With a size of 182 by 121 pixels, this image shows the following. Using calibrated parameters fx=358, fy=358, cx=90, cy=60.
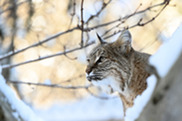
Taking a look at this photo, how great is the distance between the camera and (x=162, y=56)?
1113 millimetres

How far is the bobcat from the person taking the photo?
2762 millimetres

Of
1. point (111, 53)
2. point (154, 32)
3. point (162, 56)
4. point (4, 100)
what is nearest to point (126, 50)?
point (111, 53)

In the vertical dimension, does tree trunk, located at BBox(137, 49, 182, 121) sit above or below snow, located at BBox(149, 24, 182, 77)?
below

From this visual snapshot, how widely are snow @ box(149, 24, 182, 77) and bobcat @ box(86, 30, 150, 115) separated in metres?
1.61

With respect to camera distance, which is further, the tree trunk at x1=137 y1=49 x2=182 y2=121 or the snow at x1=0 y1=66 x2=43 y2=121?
the snow at x1=0 y1=66 x2=43 y2=121

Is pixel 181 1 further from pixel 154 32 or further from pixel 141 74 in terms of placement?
pixel 141 74

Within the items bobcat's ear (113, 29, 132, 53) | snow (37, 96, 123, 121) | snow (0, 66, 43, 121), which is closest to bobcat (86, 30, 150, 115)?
bobcat's ear (113, 29, 132, 53)

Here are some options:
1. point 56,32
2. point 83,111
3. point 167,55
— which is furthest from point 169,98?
point 83,111

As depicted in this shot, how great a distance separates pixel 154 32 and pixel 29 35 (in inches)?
88.1

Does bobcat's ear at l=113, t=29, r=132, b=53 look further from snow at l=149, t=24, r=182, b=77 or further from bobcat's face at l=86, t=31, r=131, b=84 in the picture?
snow at l=149, t=24, r=182, b=77

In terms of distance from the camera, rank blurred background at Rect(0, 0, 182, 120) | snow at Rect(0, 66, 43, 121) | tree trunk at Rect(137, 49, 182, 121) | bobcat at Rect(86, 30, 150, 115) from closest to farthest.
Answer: tree trunk at Rect(137, 49, 182, 121)
snow at Rect(0, 66, 43, 121)
bobcat at Rect(86, 30, 150, 115)
blurred background at Rect(0, 0, 182, 120)

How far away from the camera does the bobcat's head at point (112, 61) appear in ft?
9.10

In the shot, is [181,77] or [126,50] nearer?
[181,77]

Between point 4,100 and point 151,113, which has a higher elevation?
point 4,100
